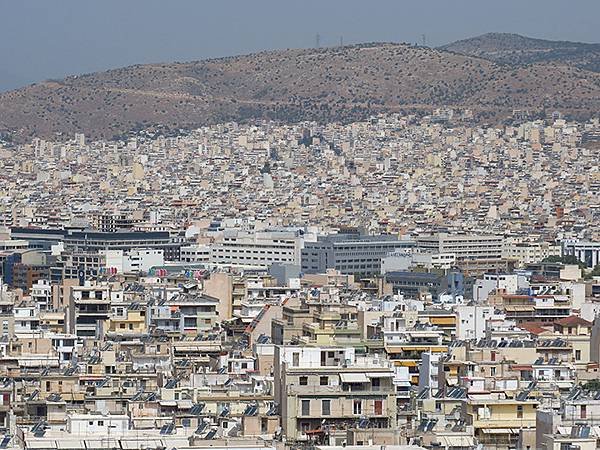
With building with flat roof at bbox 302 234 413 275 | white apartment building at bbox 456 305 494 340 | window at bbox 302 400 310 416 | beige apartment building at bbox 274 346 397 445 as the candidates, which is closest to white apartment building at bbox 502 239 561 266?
building with flat roof at bbox 302 234 413 275

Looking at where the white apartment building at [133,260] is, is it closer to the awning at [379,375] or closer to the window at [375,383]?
the awning at [379,375]

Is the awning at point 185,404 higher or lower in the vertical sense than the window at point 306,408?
lower

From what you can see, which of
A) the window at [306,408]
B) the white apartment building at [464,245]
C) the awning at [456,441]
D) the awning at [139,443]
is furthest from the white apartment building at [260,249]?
the awning at [139,443]

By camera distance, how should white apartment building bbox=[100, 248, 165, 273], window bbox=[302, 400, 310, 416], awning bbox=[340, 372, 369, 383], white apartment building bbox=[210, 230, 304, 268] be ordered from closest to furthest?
window bbox=[302, 400, 310, 416] → awning bbox=[340, 372, 369, 383] → white apartment building bbox=[100, 248, 165, 273] → white apartment building bbox=[210, 230, 304, 268]

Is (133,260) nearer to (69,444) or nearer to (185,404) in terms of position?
(185,404)

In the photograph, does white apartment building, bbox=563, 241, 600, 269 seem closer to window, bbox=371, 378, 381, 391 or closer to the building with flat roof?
the building with flat roof
